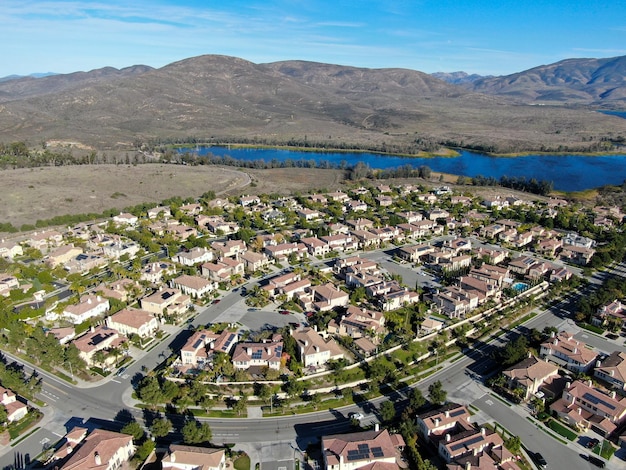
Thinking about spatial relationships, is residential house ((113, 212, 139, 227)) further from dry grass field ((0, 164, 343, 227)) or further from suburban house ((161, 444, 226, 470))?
suburban house ((161, 444, 226, 470))

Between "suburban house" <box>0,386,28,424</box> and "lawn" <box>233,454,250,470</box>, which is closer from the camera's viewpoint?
"lawn" <box>233,454,250,470</box>

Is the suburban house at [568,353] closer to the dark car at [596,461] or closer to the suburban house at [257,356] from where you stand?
the dark car at [596,461]

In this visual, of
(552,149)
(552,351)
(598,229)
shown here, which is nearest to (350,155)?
(552,149)

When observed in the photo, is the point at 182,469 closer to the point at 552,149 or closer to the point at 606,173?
Result: the point at 606,173

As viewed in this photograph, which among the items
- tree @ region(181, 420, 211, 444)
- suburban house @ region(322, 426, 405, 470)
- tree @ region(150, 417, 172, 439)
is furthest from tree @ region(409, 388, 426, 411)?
tree @ region(150, 417, 172, 439)


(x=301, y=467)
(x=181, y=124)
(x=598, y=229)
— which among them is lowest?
(x=301, y=467)

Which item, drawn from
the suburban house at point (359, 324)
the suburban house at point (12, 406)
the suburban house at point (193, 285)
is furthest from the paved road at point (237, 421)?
the suburban house at point (193, 285)
